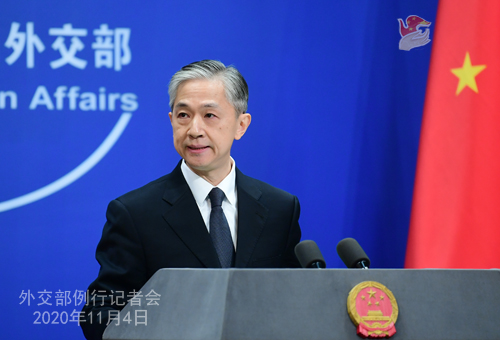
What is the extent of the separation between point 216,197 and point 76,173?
39.7 inches

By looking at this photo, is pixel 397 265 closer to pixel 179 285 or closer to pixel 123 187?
pixel 123 187

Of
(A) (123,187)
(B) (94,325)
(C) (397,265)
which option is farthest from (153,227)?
(C) (397,265)

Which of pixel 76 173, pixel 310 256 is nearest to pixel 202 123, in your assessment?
pixel 310 256

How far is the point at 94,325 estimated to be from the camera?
4.23ft

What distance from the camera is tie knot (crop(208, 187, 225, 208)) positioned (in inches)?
66.7

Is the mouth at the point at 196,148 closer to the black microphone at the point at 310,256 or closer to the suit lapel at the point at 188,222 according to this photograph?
the suit lapel at the point at 188,222

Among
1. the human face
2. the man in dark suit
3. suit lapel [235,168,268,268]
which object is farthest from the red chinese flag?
the human face

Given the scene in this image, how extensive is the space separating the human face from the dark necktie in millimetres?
99

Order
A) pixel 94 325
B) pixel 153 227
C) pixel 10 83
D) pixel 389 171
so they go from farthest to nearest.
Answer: pixel 389 171 → pixel 10 83 → pixel 153 227 → pixel 94 325

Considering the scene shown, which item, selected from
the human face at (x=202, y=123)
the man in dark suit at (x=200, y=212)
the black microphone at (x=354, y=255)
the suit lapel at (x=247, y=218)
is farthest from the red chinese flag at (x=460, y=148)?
the black microphone at (x=354, y=255)

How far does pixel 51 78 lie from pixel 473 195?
6.24 ft

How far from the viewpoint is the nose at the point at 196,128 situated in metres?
1.65

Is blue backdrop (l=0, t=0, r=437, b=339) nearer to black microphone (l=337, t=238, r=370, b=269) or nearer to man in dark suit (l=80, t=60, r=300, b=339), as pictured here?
man in dark suit (l=80, t=60, r=300, b=339)

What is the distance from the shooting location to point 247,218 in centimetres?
171
